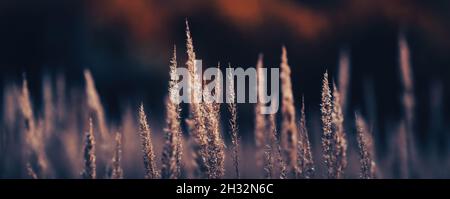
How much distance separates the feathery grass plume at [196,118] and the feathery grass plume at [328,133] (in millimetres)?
625

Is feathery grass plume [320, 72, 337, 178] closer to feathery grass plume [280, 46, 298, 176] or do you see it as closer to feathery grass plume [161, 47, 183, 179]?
feathery grass plume [280, 46, 298, 176]

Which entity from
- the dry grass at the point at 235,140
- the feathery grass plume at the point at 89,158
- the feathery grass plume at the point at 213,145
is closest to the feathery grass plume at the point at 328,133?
the dry grass at the point at 235,140

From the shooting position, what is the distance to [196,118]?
3527mm

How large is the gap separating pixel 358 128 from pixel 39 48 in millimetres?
7049

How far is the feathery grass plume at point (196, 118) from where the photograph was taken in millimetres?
3504

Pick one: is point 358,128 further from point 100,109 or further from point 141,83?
point 141,83

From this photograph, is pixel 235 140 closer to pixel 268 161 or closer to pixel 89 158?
pixel 268 161

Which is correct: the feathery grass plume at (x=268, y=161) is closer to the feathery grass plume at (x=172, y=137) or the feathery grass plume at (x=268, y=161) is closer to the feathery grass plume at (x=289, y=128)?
the feathery grass plume at (x=289, y=128)

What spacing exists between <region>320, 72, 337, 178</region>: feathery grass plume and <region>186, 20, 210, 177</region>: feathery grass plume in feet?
2.05

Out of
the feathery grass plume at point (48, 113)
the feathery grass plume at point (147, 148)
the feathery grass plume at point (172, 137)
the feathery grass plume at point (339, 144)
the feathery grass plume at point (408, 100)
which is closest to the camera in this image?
the feathery grass plume at point (172, 137)

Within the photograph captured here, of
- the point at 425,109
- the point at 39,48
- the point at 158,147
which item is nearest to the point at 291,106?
the point at 158,147

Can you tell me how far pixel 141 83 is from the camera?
9.89 meters

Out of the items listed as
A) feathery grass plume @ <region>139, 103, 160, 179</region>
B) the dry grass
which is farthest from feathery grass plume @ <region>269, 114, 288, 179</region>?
feathery grass plume @ <region>139, 103, 160, 179</region>

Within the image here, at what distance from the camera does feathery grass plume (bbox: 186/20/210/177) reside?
3.50 m
